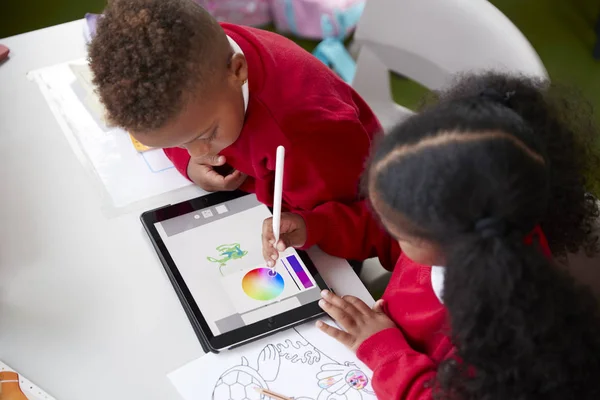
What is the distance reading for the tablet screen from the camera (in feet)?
2.59

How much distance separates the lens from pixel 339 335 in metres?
0.76

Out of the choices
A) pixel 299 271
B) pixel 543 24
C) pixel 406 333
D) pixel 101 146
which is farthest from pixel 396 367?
pixel 543 24

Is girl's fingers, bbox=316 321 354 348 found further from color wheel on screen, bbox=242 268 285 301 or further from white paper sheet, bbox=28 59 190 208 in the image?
white paper sheet, bbox=28 59 190 208

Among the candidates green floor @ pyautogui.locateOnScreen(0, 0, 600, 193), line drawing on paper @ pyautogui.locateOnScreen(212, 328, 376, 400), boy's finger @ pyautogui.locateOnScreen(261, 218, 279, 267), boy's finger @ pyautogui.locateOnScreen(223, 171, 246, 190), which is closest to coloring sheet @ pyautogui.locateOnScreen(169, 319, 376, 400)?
line drawing on paper @ pyautogui.locateOnScreen(212, 328, 376, 400)

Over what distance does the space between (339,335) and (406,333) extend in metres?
0.09

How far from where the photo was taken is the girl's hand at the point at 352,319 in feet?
2.50

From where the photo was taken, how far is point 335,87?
37.5 inches

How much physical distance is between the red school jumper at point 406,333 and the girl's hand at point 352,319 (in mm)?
11

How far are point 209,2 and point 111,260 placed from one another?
4.42ft

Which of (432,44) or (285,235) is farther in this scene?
(432,44)

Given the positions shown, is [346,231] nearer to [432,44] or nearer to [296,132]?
[296,132]

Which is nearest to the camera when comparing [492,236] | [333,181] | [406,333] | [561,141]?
[492,236]

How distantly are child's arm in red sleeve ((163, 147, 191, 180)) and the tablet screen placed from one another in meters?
0.08

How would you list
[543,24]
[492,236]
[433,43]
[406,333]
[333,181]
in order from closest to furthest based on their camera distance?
[492,236], [406,333], [333,181], [433,43], [543,24]
